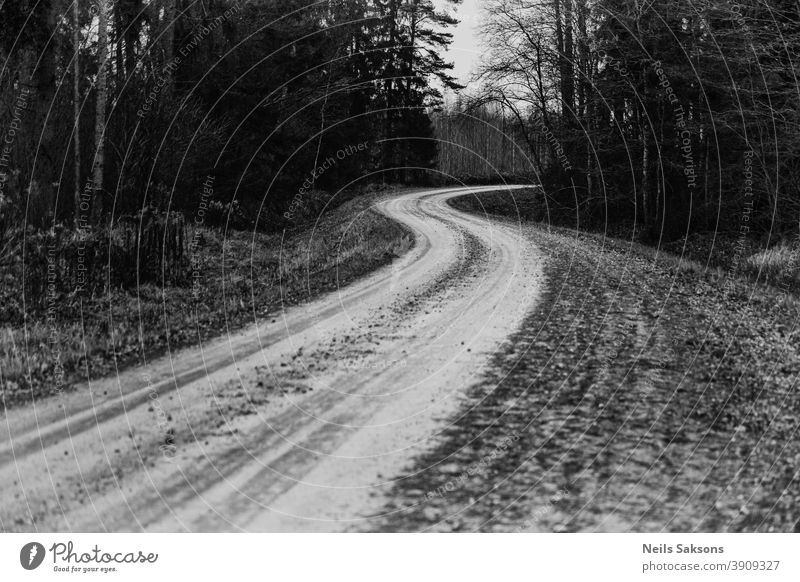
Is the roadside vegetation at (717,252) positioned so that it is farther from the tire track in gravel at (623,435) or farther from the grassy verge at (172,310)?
the grassy verge at (172,310)

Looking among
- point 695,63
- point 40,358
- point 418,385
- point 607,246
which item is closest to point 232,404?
point 418,385

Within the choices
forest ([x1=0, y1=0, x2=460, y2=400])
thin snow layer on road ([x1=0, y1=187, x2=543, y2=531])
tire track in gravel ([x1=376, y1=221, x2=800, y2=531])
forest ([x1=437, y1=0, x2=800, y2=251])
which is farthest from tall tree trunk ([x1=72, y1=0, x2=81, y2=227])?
forest ([x1=437, y1=0, x2=800, y2=251])

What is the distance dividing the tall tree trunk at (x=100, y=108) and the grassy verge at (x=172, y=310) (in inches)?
71.5

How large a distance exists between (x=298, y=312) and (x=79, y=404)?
420 centimetres

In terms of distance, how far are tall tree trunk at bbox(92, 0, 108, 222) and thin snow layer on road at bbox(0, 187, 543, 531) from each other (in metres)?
4.63

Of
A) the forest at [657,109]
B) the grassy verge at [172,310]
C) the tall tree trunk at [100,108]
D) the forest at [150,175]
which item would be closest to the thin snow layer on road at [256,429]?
the grassy verge at [172,310]

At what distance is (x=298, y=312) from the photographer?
974cm

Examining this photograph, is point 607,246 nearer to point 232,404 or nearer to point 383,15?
point 383,15

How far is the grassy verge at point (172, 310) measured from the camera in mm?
6750

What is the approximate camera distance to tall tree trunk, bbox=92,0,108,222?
35.9 feet

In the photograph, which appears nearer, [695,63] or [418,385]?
[418,385]

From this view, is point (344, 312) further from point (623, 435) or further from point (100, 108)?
point (100, 108)

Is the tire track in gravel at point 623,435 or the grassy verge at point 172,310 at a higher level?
the grassy verge at point 172,310

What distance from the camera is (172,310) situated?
938cm
